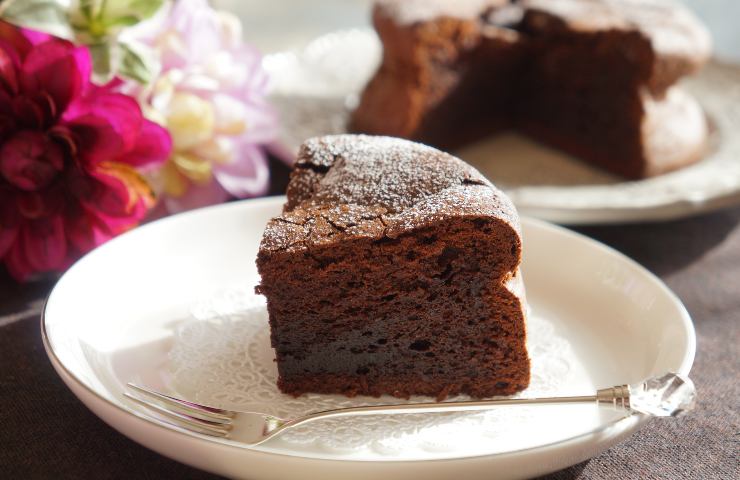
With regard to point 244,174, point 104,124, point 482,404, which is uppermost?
point 104,124

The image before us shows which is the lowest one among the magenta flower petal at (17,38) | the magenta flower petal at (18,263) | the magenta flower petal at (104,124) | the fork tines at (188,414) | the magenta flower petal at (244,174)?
the magenta flower petal at (18,263)

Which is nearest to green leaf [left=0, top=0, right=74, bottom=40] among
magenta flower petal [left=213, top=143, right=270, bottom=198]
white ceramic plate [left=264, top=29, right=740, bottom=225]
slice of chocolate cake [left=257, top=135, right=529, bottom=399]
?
magenta flower petal [left=213, top=143, right=270, bottom=198]

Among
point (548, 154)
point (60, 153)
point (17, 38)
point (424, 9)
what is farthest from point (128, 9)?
point (548, 154)

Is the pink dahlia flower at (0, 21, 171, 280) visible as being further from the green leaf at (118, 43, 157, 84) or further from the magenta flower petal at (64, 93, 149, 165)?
the green leaf at (118, 43, 157, 84)

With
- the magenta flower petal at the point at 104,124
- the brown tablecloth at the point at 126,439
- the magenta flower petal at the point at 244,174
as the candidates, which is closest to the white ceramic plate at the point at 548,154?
the magenta flower petal at the point at 244,174

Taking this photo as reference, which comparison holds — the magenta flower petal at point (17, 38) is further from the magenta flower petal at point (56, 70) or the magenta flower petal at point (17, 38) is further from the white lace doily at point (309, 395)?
the white lace doily at point (309, 395)

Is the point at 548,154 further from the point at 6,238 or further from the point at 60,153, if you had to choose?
the point at 6,238

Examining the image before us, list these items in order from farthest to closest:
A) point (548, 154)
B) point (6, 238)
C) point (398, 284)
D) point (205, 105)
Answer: point (548, 154), point (205, 105), point (6, 238), point (398, 284)
